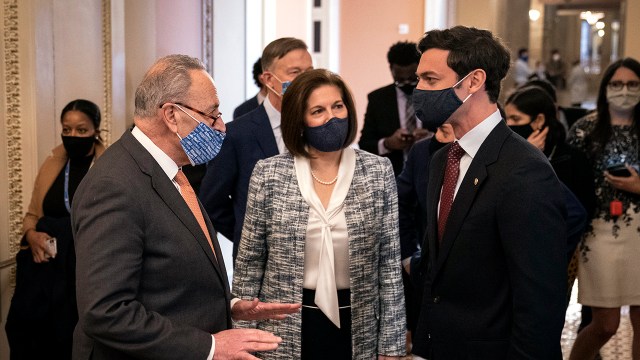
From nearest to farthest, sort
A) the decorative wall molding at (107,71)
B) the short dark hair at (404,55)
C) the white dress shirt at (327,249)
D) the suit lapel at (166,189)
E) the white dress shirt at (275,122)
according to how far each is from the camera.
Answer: the suit lapel at (166,189) < the white dress shirt at (327,249) < the white dress shirt at (275,122) < the decorative wall molding at (107,71) < the short dark hair at (404,55)

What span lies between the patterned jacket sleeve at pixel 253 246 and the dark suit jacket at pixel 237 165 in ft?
2.51

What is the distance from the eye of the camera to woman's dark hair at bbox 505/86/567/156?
15.4 ft

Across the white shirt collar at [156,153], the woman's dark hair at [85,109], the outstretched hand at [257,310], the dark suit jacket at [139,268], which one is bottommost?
the outstretched hand at [257,310]

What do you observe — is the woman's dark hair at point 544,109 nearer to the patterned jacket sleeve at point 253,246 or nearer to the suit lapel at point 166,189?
the patterned jacket sleeve at point 253,246

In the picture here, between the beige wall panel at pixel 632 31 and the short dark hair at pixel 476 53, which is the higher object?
the beige wall panel at pixel 632 31

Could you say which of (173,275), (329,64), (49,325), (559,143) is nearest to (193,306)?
(173,275)

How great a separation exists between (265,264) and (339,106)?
67cm

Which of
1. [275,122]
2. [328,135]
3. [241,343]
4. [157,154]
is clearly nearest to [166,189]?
[157,154]

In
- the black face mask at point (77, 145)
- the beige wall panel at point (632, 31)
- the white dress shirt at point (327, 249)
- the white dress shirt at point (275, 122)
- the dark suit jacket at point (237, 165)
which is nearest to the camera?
the white dress shirt at point (327, 249)

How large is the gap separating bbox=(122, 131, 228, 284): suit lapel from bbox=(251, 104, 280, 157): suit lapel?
1796mm

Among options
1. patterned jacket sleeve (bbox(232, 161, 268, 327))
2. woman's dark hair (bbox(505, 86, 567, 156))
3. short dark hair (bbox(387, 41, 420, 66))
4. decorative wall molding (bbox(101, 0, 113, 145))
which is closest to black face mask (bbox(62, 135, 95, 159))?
decorative wall molding (bbox(101, 0, 113, 145))

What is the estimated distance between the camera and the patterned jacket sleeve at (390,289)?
10.9ft

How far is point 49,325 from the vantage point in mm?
4652

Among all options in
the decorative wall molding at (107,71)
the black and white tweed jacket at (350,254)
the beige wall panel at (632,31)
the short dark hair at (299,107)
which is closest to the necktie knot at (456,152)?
Answer: the black and white tweed jacket at (350,254)
